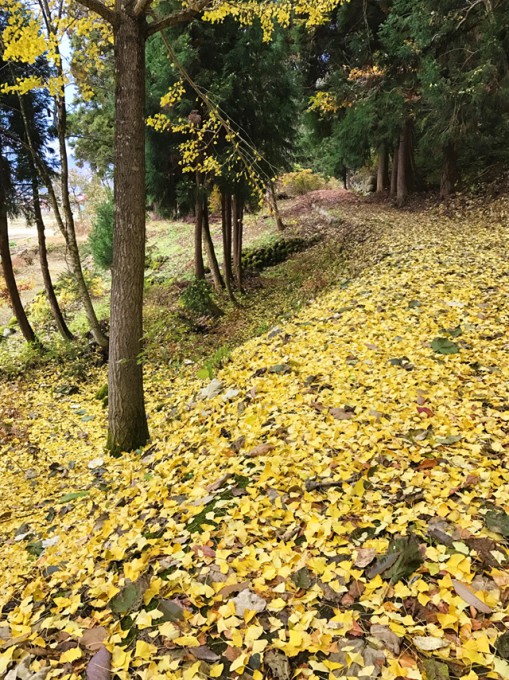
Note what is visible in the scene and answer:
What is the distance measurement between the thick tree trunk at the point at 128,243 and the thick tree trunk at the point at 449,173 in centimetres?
1179

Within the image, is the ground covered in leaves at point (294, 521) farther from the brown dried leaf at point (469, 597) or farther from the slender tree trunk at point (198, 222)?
the slender tree trunk at point (198, 222)

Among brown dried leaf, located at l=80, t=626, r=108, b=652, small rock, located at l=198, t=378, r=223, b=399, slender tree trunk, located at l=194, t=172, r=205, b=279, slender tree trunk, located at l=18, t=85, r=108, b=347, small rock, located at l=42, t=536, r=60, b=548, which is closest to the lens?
brown dried leaf, located at l=80, t=626, r=108, b=652

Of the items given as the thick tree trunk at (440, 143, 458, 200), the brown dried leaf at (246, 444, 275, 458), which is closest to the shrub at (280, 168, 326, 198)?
the thick tree trunk at (440, 143, 458, 200)

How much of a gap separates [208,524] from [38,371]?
8.43 metres

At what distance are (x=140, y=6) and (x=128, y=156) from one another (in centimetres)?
137

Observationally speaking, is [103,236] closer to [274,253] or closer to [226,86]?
[274,253]

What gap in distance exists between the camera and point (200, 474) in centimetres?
391

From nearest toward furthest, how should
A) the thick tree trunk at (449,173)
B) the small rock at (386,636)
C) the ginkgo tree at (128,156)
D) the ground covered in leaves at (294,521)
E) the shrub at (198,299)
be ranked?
the small rock at (386,636), the ground covered in leaves at (294,521), the ginkgo tree at (128,156), the shrub at (198,299), the thick tree trunk at (449,173)

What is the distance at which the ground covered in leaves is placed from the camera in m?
2.11

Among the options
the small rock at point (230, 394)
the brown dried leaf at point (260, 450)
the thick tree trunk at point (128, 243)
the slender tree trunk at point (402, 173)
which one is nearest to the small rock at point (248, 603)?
the brown dried leaf at point (260, 450)

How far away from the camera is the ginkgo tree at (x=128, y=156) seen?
4.08 metres

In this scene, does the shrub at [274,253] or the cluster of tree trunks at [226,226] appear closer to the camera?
the cluster of tree trunks at [226,226]

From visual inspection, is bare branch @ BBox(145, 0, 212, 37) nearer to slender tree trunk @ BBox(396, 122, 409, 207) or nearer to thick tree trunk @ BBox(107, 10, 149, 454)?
thick tree trunk @ BBox(107, 10, 149, 454)

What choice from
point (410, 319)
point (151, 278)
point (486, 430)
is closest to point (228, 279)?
point (410, 319)
